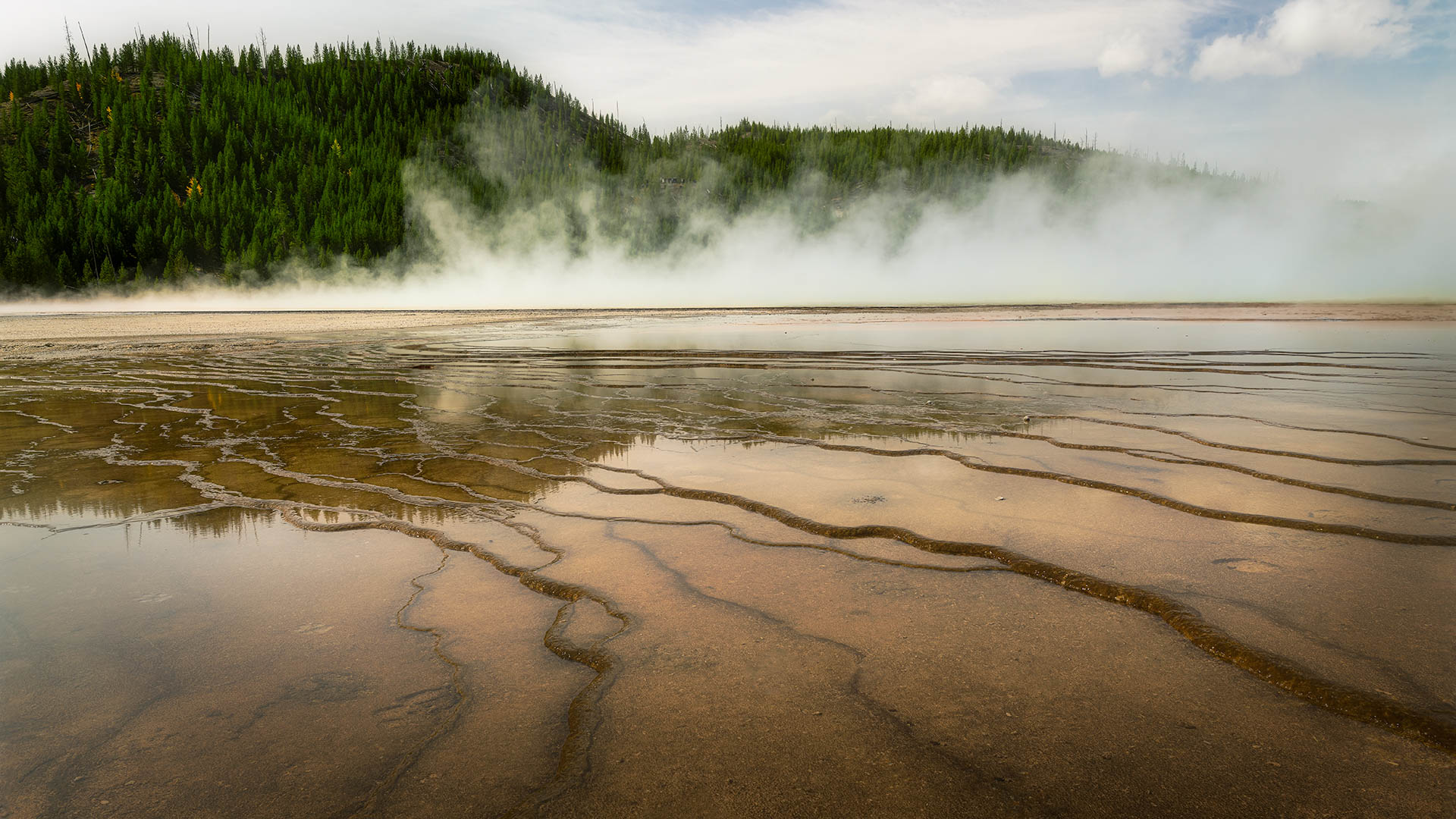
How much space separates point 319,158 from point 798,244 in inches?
2126

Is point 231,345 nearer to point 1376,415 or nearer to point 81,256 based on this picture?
point 1376,415

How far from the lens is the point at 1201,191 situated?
356 ft

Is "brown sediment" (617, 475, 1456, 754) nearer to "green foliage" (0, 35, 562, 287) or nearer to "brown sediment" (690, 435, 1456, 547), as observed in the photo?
"brown sediment" (690, 435, 1456, 547)

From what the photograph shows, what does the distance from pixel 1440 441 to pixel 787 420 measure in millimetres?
3873

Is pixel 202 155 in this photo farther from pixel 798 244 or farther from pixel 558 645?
pixel 558 645

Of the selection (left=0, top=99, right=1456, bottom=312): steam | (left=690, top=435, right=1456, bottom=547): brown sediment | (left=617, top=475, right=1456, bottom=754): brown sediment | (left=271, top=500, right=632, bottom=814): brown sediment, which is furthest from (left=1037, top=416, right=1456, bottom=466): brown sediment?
(left=0, top=99, right=1456, bottom=312): steam

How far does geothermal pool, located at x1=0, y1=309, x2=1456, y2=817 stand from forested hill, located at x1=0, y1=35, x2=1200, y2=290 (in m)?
75.2

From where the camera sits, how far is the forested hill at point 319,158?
6969 cm

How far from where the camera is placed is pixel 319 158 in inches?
3425

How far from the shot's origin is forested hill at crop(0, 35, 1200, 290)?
69688mm

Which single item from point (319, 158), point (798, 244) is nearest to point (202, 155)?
point (319, 158)

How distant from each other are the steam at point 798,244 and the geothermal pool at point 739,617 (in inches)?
1715

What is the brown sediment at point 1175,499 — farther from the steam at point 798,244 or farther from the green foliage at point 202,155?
the green foliage at point 202,155

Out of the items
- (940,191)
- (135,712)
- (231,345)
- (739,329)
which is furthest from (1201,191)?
(135,712)
